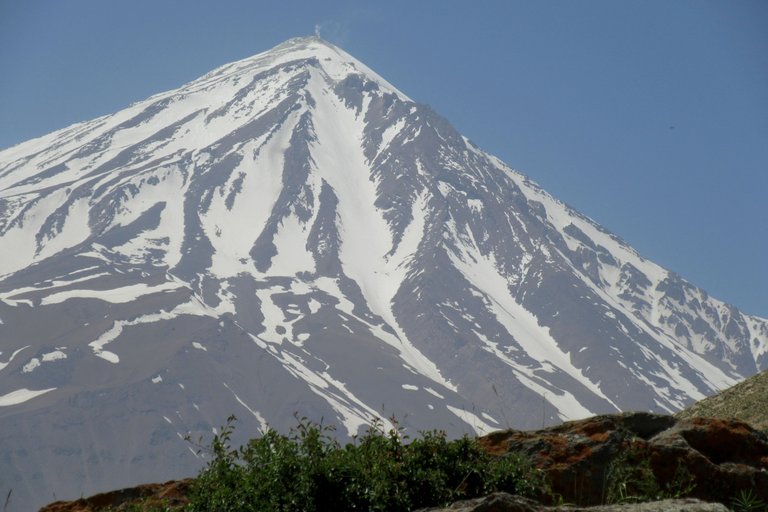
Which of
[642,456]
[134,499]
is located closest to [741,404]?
[642,456]

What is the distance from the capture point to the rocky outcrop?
7.74 meters

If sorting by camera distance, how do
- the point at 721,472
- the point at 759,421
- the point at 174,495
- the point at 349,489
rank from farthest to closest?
the point at 759,421
the point at 174,495
the point at 721,472
the point at 349,489

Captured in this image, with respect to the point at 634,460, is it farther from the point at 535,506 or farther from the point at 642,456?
the point at 535,506

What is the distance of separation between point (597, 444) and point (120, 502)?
3908 millimetres

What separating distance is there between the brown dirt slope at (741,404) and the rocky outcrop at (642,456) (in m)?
4.13

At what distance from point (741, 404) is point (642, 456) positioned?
6210 millimetres

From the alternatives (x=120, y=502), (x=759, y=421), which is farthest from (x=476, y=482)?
(x=759, y=421)

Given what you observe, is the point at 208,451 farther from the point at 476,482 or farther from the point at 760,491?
the point at 760,491

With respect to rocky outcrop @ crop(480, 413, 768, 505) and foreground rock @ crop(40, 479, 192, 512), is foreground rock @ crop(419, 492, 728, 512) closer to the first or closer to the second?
rocky outcrop @ crop(480, 413, 768, 505)

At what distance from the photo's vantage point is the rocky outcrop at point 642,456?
7738 mm

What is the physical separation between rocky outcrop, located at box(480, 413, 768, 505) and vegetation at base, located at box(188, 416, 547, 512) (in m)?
0.42

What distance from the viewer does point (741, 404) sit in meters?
13.5

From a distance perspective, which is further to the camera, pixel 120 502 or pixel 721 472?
pixel 120 502

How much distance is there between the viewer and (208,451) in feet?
26.2
